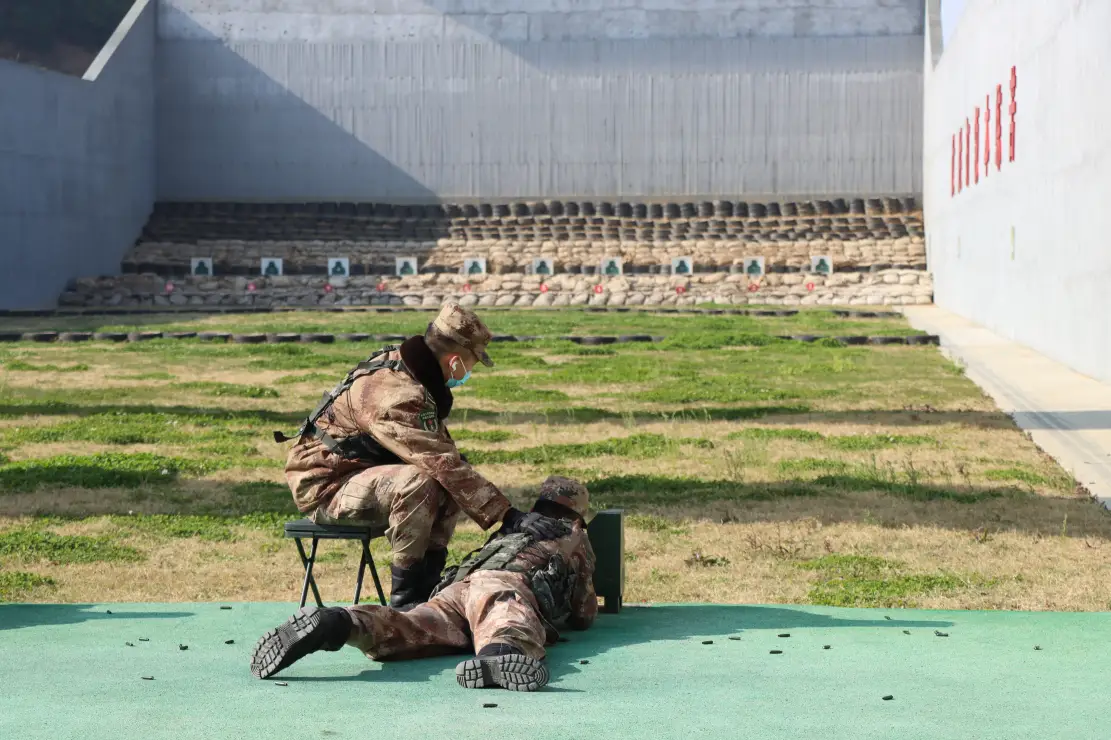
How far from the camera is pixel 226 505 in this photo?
1073 cm

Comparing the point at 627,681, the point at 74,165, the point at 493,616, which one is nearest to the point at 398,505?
the point at 493,616

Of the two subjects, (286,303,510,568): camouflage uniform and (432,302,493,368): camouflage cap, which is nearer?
(286,303,510,568): camouflage uniform

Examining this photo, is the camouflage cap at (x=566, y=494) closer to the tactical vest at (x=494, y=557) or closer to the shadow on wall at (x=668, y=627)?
the tactical vest at (x=494, y=557)

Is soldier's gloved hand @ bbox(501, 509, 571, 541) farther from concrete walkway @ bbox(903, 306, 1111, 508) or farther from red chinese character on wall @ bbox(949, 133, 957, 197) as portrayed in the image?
red chinese character on wall @ bbox(949, 133, 957, 197)

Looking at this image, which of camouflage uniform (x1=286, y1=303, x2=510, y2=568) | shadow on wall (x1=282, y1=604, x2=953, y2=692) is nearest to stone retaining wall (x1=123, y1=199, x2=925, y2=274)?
shadow on wall (x1=282, y1=604, x2=953, y2=692)

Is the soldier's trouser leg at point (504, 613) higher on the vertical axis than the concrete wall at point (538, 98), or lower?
lower

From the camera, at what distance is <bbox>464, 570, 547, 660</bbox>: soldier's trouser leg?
5836 mm

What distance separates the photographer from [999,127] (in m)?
27.4

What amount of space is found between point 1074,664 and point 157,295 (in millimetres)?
40659

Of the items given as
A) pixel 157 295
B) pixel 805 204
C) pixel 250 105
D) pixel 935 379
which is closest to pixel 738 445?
pixel 935 379

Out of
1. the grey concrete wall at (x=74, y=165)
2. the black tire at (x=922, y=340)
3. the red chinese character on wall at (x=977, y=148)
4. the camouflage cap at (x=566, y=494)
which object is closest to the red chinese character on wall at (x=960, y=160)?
the red chinese character on wall at (x=977, y=148)

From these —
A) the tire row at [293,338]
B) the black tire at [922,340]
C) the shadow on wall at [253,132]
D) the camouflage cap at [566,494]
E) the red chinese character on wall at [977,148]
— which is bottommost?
the black tire at [922,340]

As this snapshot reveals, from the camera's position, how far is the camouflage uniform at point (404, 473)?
262 inches

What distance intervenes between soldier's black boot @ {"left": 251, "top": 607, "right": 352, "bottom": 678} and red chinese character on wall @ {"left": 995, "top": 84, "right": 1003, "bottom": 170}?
77.3ft
